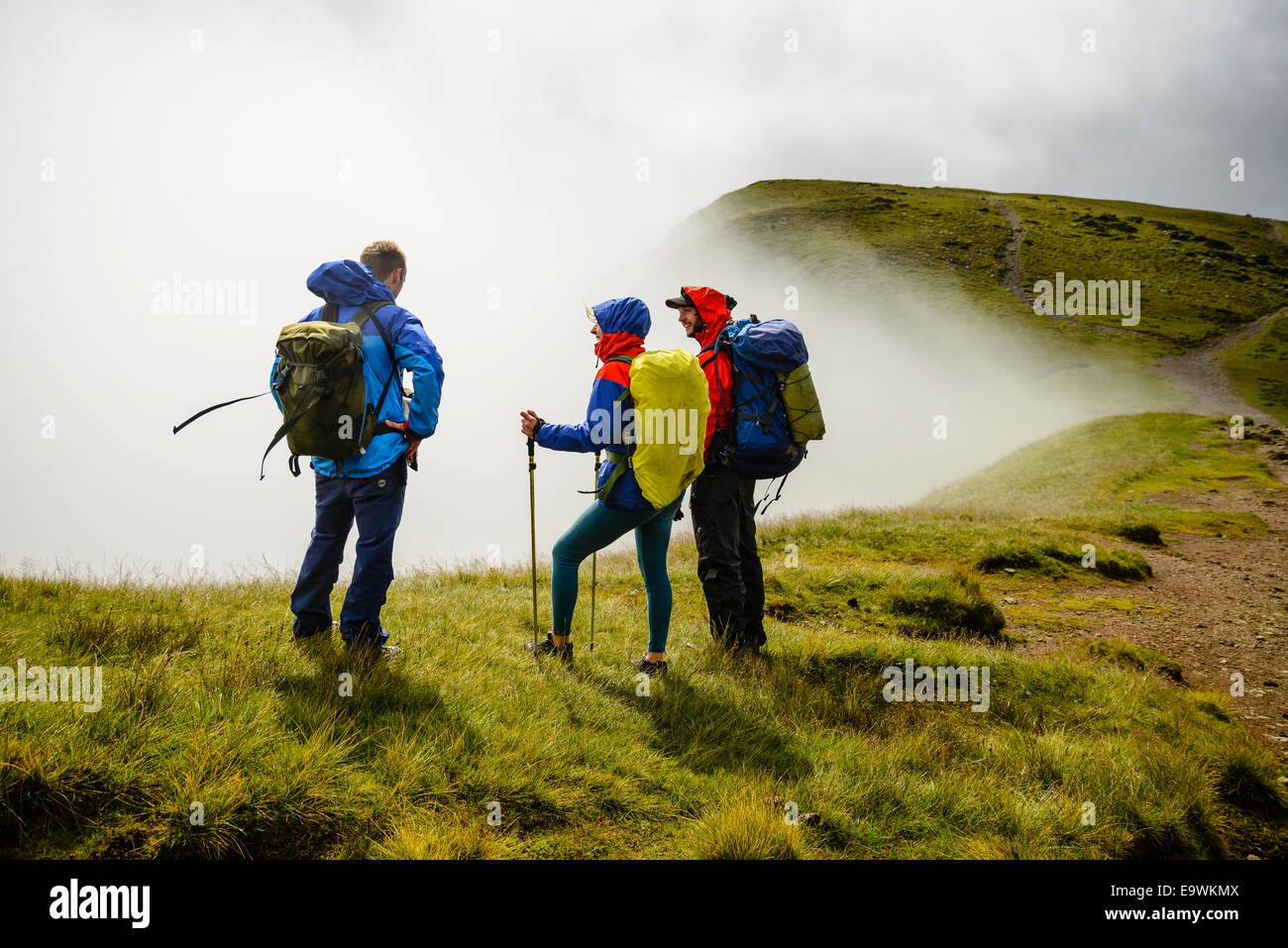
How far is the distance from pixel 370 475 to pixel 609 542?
205 cm

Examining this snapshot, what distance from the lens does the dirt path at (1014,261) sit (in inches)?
3248

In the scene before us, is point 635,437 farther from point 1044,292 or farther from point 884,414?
point 1044,292

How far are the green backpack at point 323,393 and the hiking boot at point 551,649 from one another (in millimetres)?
2326

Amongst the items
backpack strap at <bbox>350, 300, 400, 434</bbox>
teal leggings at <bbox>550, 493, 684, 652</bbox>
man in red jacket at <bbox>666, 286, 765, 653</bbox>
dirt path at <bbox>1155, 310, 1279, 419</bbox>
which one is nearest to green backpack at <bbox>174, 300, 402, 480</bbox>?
backpack strap at <bbox>350, 300, 400, 434</bbox>

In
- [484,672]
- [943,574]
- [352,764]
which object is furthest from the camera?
[943,574]

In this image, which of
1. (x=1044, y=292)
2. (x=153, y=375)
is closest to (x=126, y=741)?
(x=1044, y=292)

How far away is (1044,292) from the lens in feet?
261

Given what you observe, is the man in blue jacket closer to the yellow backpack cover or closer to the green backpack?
the green backpack

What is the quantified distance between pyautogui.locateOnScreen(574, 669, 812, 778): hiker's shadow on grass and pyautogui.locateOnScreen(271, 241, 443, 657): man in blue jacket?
1884mm

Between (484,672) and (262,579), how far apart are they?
173 inches

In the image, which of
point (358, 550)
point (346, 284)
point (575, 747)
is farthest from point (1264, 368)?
point (358, 550)

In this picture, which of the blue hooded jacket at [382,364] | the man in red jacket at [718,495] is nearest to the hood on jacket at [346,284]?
the blue hooded jacket at [382,364]

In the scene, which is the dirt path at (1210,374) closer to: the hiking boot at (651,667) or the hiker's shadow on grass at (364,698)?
the hiking boot at (651,667)

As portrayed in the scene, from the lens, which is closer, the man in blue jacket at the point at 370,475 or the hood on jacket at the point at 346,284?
the man in blue jacket at the point at 370,475
